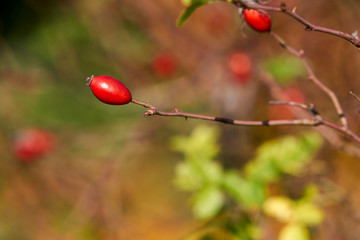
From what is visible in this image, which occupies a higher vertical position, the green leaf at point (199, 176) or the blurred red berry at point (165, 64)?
the blurred red berry at point (165, 64)

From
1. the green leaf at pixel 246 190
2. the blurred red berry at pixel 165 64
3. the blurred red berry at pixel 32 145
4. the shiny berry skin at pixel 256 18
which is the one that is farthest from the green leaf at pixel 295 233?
the blurred red berry at pixel 165 64

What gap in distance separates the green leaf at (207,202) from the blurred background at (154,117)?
1.73 feet

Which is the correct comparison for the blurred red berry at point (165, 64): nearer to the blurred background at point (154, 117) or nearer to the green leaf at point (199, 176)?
the blurred background at point (154, 117)

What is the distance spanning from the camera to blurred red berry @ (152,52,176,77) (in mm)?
3588

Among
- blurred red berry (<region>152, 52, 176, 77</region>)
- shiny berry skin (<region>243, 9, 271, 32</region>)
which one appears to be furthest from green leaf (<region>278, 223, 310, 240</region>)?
blurred red berry (<region>152, 52, 176, 77</region>)

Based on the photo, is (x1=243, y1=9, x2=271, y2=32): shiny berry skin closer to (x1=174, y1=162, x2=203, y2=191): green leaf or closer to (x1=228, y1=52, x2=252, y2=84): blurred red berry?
(x1=174, y1=162, x2=203, y2=191): green leaf

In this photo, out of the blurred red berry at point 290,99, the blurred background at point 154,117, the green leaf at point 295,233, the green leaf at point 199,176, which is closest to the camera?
the green leaf at point 295,233

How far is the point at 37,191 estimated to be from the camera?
12.0 feet

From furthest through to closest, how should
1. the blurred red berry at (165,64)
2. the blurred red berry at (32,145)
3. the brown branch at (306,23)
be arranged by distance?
1. the blurred red berry at (165,64)
2. the blurred red berry at (32,145)
3. the brown branch at (306,23)

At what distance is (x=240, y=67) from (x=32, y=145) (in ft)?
5.12

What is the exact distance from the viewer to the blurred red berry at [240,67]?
265 centimetres

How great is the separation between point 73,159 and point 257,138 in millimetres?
1724

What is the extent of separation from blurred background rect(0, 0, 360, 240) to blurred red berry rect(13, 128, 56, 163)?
11 mm

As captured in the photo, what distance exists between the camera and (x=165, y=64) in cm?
361
